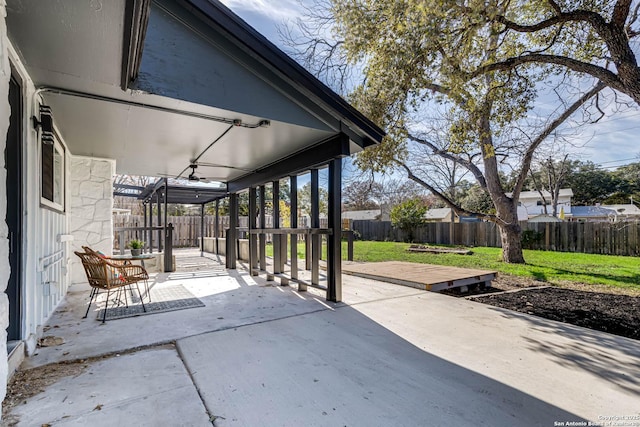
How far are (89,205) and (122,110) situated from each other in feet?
11.4

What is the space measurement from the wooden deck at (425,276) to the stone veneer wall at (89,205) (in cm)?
507

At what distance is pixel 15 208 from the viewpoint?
2623mm

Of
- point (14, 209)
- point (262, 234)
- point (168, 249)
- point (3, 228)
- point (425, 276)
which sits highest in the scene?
point (14, 209)

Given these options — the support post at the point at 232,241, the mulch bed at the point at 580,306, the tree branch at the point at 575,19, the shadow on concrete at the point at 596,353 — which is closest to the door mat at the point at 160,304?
the support post at the point at 232,241

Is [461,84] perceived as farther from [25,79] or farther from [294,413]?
[25,79]

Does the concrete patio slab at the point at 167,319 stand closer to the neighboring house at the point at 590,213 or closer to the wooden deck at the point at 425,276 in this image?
the wooden deck at the point at 425,276

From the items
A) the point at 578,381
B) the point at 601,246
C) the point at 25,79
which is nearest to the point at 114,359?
the point at 25,79

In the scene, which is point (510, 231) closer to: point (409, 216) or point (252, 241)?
point (409, 216)

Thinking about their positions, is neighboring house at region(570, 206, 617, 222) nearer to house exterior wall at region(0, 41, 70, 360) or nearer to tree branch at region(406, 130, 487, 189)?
tree branch at region(406, 130, 487, 189)

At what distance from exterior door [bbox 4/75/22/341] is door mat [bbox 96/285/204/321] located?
1.34 meters

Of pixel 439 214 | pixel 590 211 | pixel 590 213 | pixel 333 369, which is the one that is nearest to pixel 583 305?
pixel 333 369

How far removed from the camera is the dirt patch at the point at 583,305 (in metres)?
3.78

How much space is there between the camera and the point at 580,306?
455cm

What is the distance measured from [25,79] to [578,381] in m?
5.21
